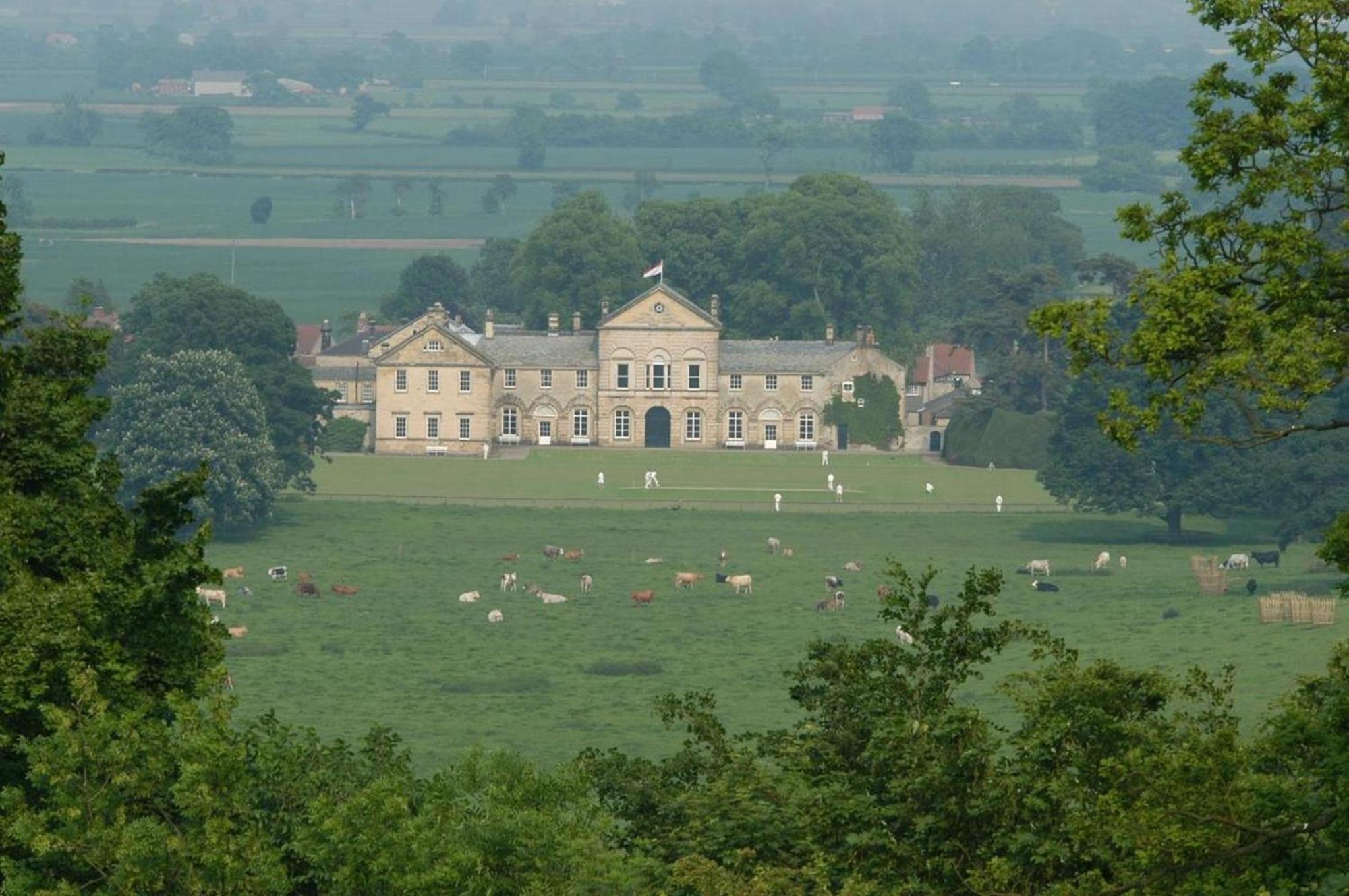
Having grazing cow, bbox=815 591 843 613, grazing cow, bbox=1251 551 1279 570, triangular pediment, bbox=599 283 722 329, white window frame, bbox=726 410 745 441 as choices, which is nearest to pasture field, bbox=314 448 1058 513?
white window frame, bbox=726 410 745 441

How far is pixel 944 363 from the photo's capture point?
13062 cm

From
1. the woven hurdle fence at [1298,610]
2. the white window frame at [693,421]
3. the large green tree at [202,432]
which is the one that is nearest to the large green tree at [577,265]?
the white window frame at [693,421]

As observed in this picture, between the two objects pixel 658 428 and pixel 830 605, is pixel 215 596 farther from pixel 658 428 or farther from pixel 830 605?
pixel 658 428

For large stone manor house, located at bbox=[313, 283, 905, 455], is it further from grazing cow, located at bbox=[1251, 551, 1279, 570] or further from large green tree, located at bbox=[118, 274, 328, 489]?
grazing cow, located at bbox=[1251, 551, 1279, 570]

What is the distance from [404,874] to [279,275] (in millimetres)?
163017

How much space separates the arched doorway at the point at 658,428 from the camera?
118 m

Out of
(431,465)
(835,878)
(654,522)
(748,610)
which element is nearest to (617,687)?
(748,610)

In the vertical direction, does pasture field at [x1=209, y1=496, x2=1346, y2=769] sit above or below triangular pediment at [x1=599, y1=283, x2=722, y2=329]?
below

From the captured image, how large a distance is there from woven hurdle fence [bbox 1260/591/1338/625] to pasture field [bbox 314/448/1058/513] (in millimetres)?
25173

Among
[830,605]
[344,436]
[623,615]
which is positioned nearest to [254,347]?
[344,436]

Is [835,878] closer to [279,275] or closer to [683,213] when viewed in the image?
[683,213]

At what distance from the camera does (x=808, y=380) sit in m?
118

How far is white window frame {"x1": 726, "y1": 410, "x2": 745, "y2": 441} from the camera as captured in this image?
117688 millimetres

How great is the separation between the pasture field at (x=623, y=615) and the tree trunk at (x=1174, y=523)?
0.50 metres
